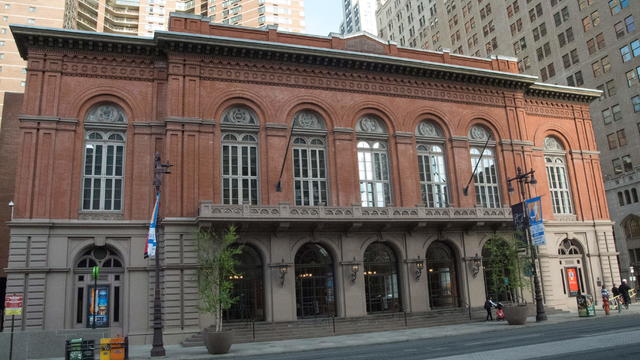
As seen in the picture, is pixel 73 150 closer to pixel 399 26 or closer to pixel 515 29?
pixel 515 29

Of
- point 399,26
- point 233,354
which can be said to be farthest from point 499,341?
point 399,26

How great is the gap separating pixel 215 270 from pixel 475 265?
60.4 ft

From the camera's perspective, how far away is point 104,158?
31031 mm

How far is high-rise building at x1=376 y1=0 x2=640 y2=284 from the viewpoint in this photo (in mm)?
56375

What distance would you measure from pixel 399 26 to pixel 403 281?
7865cm

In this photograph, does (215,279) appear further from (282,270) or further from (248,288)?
(282,270)

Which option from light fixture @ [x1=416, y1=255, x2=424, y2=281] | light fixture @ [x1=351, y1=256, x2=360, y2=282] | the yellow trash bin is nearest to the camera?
the yellow trash bin

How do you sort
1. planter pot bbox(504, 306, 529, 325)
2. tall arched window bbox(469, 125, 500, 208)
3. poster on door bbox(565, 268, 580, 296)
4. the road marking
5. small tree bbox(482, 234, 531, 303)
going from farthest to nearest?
1. poster on door bbox(565, 268, 580, 296)
2. tall arched window bbox(469, 125, 500, 208)
3. small tree bbox(482, 234, 531, 303)
4. planter pot bbox(504, 306, 529, 325)
5. the road marking

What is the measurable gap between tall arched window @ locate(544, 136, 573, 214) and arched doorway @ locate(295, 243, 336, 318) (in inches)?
796

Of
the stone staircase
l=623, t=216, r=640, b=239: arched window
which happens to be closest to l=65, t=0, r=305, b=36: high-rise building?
l=623, t=216, r=640, b=239: arched window

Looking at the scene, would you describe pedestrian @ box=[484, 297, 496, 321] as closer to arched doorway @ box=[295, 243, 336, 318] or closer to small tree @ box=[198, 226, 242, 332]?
arched doorway @ box=[295, 243, 336, 318]

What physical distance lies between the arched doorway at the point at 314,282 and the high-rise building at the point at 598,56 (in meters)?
24.1

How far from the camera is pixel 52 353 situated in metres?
22.1

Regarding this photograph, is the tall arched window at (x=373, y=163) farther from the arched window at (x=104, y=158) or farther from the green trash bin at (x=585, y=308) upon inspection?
the arched window at (x=104, y=158)
